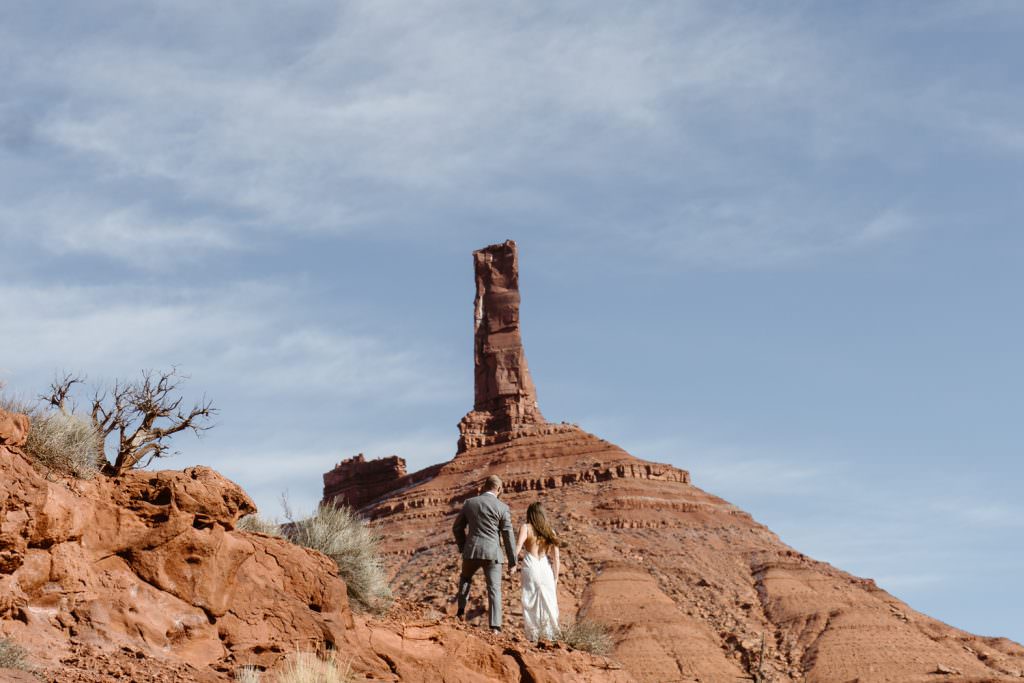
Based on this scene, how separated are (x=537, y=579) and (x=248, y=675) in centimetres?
552

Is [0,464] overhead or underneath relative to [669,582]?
underneath

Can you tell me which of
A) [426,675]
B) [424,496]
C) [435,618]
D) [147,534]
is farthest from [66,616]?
[424,496]

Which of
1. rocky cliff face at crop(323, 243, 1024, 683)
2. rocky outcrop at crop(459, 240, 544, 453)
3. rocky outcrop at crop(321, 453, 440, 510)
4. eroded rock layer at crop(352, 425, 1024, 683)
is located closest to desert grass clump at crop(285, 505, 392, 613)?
rocky cliff face at crop(323, 243, 1024, 683)

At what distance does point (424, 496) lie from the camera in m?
87.5

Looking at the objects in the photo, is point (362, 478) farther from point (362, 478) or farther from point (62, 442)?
point (62, 442)

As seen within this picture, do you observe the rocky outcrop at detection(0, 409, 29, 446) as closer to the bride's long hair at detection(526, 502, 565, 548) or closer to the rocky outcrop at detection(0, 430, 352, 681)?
the rocky outcrop at detection(0, 430, 352, 681)

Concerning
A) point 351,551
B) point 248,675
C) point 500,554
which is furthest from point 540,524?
point 248,675

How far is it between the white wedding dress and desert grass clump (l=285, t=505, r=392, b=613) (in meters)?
1.73

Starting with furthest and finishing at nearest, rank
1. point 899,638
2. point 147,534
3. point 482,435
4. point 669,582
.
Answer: point 482,435 < point 669,582 < point 899,638 < point 147,534

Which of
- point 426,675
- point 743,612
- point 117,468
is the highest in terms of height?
point 743,612

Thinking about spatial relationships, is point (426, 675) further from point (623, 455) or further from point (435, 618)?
point (623, 455)

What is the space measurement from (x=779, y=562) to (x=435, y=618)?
2425 inches

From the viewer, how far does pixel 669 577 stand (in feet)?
226

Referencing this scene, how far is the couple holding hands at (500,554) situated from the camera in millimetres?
14906
